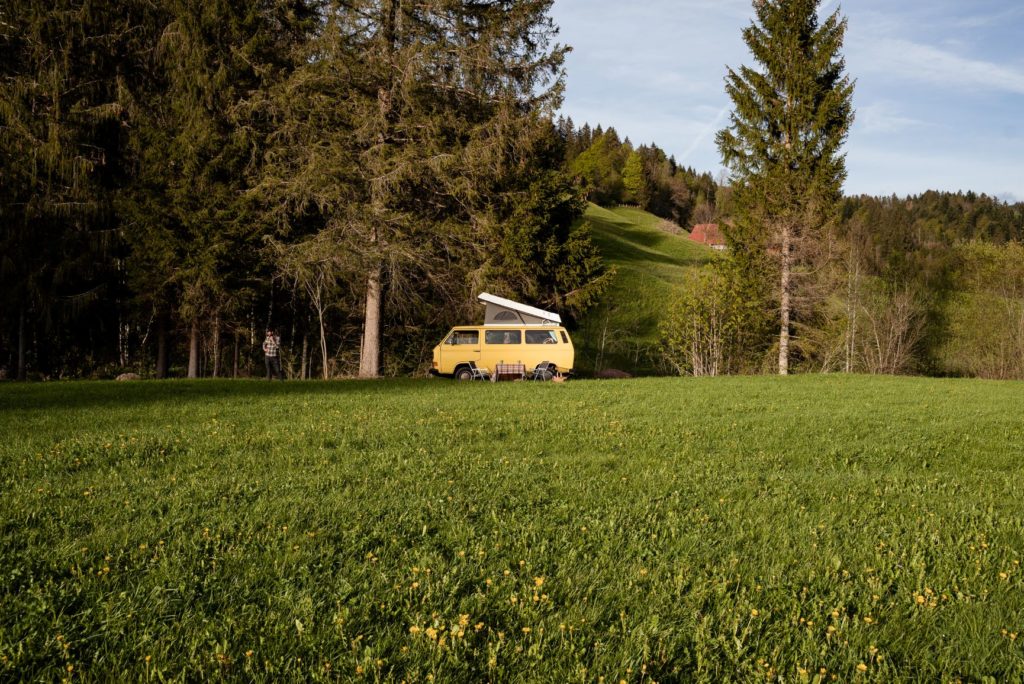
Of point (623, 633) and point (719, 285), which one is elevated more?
point (719, 285)

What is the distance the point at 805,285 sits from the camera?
89.5 ft

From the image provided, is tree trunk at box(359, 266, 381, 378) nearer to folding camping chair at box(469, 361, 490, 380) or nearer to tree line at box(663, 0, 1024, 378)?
folding camping chair at box(469, 361, 490, 380)

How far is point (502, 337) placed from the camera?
70.4ft

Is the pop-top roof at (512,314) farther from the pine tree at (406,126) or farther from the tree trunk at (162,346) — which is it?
the tree trunk at (162,346)

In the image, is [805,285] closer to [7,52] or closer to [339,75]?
[339,75]

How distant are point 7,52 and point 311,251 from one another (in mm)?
12643

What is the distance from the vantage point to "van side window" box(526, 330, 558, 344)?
21453 millimetres

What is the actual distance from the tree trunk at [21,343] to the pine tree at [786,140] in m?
26.5

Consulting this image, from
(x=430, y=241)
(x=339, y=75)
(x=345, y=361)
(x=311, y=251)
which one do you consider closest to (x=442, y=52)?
(x=339, y=75)

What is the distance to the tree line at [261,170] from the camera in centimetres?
2044

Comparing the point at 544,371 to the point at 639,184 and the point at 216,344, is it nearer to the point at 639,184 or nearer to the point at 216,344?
the point at 216,344

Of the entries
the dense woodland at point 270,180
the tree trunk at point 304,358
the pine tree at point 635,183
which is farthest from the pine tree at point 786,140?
the pine tree at point 635,183

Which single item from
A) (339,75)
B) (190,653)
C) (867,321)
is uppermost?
(339,75)

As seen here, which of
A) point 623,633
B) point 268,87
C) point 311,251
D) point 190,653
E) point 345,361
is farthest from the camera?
point 345,361
